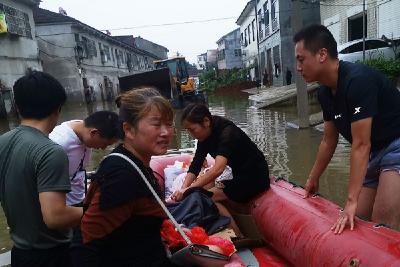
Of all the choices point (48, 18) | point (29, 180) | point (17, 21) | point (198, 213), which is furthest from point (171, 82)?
point (48, 18)

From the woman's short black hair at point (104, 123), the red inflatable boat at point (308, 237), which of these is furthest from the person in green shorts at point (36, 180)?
the red inflatable boat at point (308, 237)

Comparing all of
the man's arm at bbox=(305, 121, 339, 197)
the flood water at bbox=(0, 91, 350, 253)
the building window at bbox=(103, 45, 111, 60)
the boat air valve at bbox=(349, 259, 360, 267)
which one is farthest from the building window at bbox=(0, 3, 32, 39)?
the boat air valve at bbox=(349, 259, 360, 267)

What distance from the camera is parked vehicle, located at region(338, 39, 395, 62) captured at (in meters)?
15.1

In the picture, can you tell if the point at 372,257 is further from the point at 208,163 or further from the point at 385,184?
the point at 208,163

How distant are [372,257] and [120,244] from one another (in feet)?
4.65

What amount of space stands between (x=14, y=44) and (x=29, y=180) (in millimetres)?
22495

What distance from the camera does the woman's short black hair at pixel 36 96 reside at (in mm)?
1971

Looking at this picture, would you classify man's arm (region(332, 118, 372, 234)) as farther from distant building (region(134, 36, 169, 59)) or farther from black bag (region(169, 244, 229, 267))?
distant building (region(134, 36, 169, 59))

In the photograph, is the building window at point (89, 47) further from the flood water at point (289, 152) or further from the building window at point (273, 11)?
the flood water at point (289, 152)

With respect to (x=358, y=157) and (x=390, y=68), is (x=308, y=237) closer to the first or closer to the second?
(x=358, y=157)

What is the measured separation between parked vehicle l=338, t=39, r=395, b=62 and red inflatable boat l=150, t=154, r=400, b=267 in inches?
500

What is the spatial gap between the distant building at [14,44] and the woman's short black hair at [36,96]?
18942 millimetres

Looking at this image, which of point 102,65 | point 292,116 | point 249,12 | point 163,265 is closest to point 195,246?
point 163,265

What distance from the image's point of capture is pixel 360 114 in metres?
2.52
